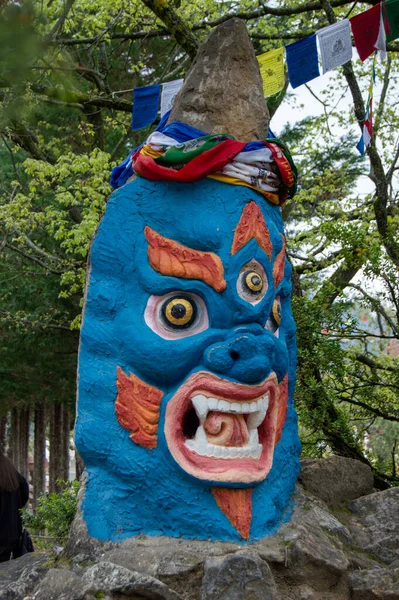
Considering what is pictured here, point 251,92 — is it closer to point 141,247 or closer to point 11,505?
point 141,247

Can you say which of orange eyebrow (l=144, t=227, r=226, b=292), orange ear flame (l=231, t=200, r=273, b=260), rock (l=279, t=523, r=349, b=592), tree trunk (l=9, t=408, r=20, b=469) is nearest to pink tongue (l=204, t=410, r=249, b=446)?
rock (l=279, t=523, r=349, b=592)

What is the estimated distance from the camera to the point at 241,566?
3574 millimetres

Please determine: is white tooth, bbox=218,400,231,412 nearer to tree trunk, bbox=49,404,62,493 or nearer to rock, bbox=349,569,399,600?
rock, bbox=349,569,399,600

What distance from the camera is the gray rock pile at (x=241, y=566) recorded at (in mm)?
3438

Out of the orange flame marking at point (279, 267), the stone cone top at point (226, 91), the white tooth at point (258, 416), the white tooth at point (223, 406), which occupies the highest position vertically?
the stone cone top at point (226, 91)

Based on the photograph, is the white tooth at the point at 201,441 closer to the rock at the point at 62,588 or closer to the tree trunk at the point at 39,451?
the rock at the point at 62,588

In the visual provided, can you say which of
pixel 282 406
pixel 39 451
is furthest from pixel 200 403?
pixel 39 451

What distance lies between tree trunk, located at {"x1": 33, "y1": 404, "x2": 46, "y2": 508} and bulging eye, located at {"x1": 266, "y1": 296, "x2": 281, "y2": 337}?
11.8m

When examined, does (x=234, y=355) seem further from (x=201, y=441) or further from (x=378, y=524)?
(x=378, y=524)

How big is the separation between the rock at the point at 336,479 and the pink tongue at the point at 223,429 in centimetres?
105

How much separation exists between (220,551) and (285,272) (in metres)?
1.89

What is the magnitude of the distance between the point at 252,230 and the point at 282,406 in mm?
1127

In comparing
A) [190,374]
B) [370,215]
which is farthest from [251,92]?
[370,215]

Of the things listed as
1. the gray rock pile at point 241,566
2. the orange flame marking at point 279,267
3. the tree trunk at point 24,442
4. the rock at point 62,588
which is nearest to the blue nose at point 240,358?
the orange flame marking at point 279,267
